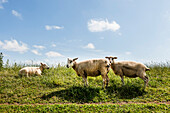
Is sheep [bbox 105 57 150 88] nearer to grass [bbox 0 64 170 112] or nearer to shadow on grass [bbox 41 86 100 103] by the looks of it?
grass [bbox 0 64 170 112]

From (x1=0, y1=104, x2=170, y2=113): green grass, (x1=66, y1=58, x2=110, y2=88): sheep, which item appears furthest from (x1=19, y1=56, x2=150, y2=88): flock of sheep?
(x1=0, y1=104, x2=170, y2=113): green grass

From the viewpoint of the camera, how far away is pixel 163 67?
18.6 m

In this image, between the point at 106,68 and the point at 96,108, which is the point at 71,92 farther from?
the point at 106,68

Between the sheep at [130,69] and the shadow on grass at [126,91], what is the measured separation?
2.70 ft

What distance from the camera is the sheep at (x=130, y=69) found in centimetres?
1097

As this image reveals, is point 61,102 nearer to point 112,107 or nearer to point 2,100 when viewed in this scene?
point 112,107

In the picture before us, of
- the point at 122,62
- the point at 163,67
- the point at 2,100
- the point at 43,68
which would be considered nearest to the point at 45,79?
the point at 43,68

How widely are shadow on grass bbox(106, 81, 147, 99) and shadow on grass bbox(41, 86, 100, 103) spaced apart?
3.86 feet

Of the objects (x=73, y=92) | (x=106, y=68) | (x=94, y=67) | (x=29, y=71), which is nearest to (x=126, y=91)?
(x=106, y=68)

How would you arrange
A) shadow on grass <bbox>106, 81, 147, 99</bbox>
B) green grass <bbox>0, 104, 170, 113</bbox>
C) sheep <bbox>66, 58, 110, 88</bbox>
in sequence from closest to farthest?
green grass <bbox>0, 104, 170, 113</bbox> < shadow on grass <bbox>106, 81, 147, 99</bbox> < sheep <bbox>66, 58, 110, 88</bbox>

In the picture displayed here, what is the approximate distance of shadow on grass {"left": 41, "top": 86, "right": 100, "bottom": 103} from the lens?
972 centimetres

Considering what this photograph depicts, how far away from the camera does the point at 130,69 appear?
11.3 meters

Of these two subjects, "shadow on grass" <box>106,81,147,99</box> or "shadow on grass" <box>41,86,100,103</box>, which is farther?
"shadow on grass" <box>106,81,147,99</box>

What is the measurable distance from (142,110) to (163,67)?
1295 centimetres
